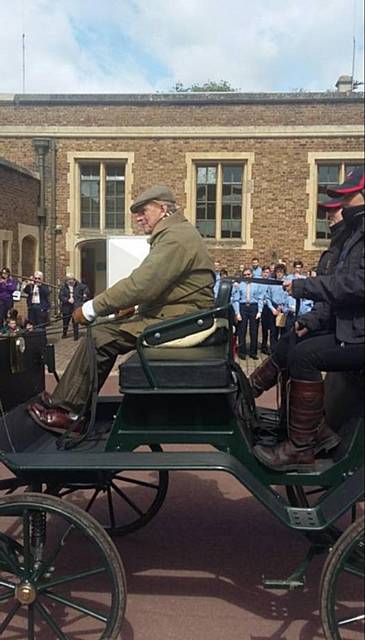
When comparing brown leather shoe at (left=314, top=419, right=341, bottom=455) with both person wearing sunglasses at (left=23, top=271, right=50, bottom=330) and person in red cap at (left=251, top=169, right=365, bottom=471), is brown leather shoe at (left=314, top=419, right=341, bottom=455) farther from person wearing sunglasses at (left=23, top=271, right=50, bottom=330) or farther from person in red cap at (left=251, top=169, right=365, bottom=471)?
person wearing sunglasses at (left=23, top=271, right=50, bottom=330)

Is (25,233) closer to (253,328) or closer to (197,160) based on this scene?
(197,160)

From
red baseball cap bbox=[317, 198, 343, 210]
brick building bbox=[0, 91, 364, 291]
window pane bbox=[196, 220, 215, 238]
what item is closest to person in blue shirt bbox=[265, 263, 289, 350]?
brick building bbox=[0, 91, 364, 291]

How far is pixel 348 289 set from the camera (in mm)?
2410

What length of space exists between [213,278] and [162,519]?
1.85 meters

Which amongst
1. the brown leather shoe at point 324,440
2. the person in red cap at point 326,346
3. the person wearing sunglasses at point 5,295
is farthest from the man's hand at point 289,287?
the person wearing sunglasses at point 5,295

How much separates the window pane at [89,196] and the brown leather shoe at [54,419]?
16.5 metres

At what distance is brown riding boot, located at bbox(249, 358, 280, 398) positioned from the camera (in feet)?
10.9

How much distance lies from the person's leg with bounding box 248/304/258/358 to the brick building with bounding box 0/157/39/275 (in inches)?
307

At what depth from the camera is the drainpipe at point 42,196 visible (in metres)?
18.3

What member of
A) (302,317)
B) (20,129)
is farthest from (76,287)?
(302,317)

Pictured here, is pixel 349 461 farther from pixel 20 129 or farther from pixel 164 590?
pixel 20 129

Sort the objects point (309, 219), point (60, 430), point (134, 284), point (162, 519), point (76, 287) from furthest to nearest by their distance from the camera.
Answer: point (309, 219)
point (76, 287)
point (162, 519)
point (60, 430)
point (134, 284)

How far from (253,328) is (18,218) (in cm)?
902

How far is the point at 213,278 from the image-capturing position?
3.06 metres
